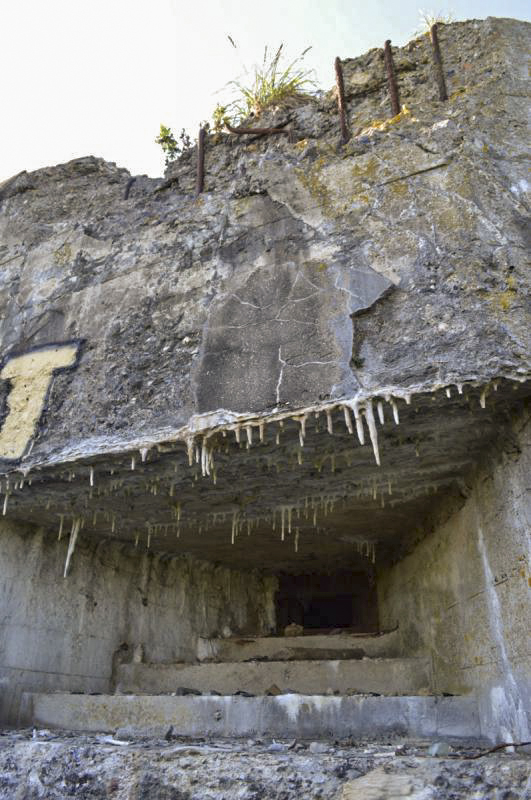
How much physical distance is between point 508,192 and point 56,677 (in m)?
5.82

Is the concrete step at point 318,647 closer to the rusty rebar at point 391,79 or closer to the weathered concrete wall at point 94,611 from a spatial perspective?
the weathered concrete wall at point 94,611

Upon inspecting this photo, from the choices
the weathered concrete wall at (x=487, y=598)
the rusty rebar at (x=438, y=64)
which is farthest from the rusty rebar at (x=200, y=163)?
the weathered concrete wall at (x=487, y=598)

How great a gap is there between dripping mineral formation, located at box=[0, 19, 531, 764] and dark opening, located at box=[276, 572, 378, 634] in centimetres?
179

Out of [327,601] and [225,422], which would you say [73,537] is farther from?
[327,601]

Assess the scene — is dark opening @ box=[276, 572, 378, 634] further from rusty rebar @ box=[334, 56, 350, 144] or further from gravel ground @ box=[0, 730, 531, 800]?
rusty rebar @ box=[334, 56, 350, 144]

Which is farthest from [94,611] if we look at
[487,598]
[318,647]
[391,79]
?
[391,79]

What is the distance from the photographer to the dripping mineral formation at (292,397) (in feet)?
14.8

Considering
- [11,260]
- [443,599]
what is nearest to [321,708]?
[443,599]

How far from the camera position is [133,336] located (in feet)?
18.0

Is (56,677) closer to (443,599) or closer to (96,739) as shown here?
(96,739)

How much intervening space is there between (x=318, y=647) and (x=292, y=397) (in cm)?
384

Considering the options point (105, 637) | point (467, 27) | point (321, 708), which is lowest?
point (321, 708)

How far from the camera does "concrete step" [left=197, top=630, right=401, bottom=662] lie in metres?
7.06

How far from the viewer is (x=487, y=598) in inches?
195
